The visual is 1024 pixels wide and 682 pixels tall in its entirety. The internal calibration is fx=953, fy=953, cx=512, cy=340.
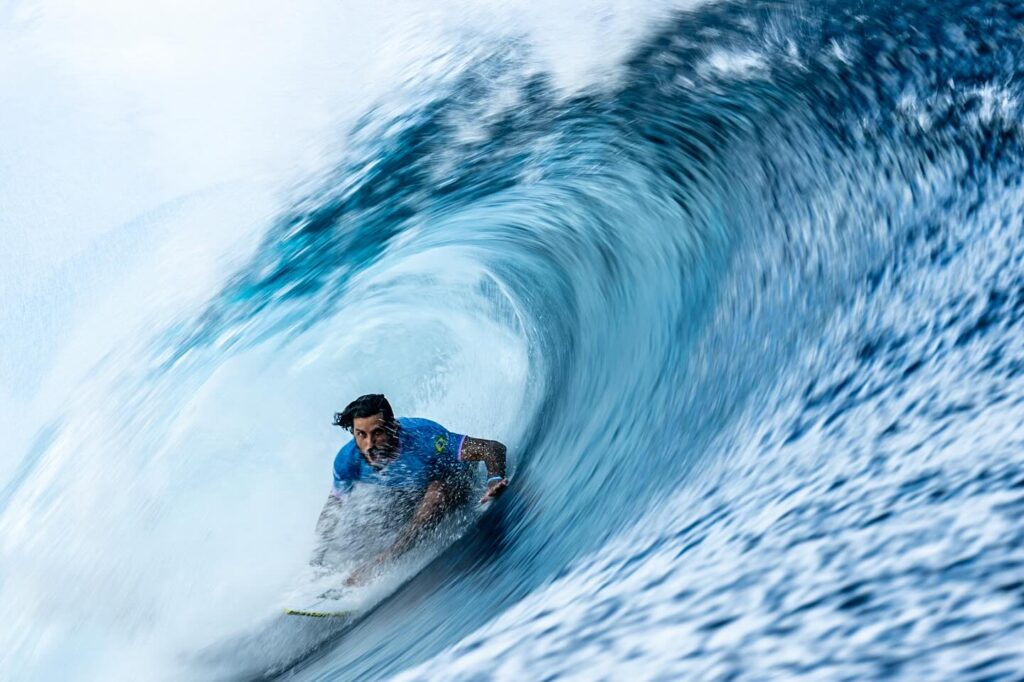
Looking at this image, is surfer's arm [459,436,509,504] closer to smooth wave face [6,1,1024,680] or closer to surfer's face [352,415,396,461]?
smooth wave face [6,1,1024,680]

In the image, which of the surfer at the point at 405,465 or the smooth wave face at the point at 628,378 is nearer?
the smooth wave face at the point at 628,378

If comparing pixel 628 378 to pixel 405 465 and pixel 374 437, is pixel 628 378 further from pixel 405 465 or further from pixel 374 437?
pixel 374 437

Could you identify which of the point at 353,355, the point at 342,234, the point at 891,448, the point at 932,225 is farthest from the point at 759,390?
the point at 353,355

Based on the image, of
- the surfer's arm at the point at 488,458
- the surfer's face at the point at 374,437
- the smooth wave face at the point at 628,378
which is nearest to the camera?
the smooth wave face at the point at 628,378

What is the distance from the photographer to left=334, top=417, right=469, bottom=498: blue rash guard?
3.15m

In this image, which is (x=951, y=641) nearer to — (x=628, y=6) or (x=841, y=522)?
(x=841, y=522)

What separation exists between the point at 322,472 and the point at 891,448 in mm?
3365

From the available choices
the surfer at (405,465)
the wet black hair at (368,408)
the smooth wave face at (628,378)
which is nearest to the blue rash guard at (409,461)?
the surfer at (405,465)

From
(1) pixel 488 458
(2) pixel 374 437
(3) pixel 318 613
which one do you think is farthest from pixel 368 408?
(3) pixel 318 613

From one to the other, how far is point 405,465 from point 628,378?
108cm

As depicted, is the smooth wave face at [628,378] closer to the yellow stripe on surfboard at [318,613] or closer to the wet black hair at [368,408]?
the yellow stripe on surfboard at [318,613]

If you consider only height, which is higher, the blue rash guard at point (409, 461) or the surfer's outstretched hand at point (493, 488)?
the blue rash guard at point (409, 461)

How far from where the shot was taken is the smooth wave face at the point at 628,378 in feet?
4.78

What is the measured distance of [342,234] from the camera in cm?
413
